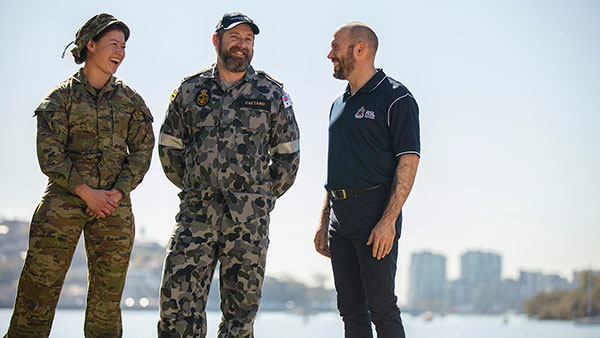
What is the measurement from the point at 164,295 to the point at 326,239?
4.48 ft

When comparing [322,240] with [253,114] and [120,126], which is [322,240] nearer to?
[253,114]

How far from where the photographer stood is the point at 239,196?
415 cm

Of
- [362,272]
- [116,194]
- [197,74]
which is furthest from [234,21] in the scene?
[362,272]

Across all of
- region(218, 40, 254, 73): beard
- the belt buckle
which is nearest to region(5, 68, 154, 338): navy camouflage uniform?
region(218, 40, 254, 73): beard

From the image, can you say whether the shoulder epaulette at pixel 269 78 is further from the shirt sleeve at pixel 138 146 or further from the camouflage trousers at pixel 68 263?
the camouflage trousers at pixel 68 263

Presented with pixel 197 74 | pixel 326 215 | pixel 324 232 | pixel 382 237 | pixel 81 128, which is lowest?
pixel 382 237

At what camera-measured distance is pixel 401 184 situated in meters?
4.41

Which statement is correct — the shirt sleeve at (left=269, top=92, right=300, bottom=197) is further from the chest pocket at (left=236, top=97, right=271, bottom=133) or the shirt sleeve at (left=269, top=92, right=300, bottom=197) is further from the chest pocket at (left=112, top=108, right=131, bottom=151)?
the chest pocket at (left=112, top=108, right=131, bottom=151)

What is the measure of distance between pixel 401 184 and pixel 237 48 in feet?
4.32

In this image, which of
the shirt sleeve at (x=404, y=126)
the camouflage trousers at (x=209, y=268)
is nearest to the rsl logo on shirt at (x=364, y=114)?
the shirt sleeve at (x=404, y=126)

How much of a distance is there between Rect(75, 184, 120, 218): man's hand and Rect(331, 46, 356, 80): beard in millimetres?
1722

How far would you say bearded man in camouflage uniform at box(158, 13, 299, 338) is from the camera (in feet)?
13.4

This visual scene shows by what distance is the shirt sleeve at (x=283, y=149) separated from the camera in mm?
4430

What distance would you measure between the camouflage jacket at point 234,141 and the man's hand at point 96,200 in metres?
0.40
